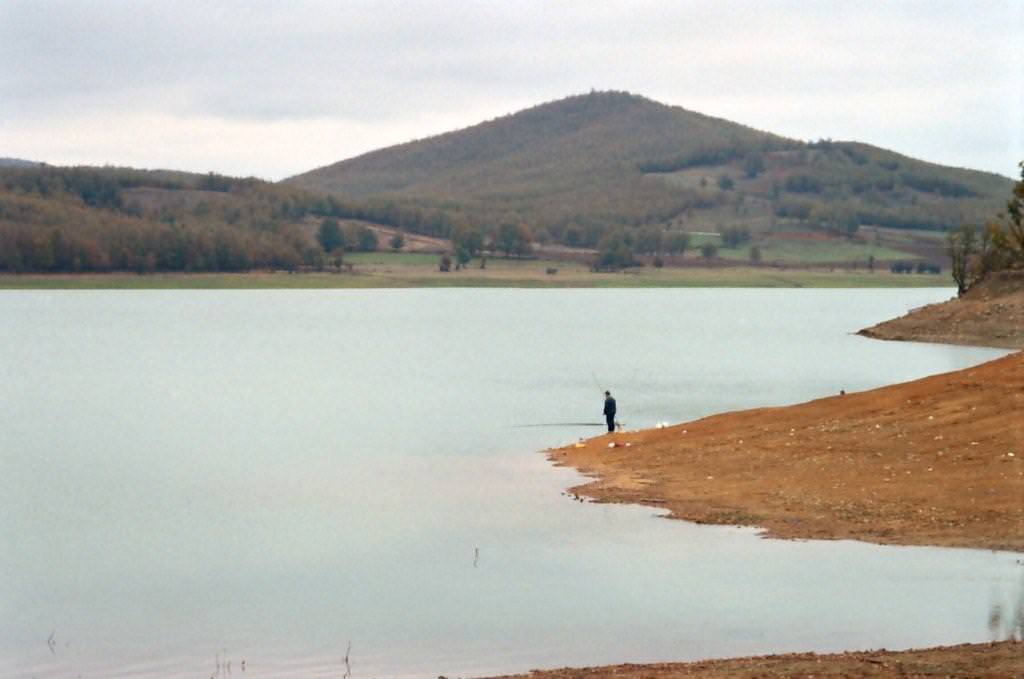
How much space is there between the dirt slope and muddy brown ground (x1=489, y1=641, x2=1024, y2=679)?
7.48 metres

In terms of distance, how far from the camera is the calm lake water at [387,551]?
2027 cm

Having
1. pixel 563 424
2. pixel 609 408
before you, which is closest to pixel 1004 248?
pixel 563 424

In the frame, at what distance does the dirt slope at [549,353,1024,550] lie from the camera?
2614 centimetres

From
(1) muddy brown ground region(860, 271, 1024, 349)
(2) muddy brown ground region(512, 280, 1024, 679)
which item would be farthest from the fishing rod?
(1) muddy brown ground region(860, 271, 1024, 349)

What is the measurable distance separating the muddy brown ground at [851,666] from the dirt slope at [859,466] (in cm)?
748

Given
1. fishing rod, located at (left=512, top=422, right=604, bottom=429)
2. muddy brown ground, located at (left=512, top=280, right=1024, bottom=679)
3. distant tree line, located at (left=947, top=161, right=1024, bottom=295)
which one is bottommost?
fishing rod, located at (left=512, top=422, right=604, bottom=429)

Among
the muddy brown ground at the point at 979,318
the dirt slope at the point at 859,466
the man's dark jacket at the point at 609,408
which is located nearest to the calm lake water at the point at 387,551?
the dirt slope at the point at 859,466

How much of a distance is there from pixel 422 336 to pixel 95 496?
75698 millimetres

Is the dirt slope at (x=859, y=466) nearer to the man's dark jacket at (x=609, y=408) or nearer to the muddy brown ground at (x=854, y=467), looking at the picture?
the muddy brown ground at (x=854, y=467)

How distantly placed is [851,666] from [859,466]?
13.8 metres

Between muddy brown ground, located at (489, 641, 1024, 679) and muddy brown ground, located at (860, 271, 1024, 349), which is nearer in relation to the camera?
muddy brown ground, located at (489, 641, 1024, 679)

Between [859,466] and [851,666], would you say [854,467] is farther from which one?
[851,666]

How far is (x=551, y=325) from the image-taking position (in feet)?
422

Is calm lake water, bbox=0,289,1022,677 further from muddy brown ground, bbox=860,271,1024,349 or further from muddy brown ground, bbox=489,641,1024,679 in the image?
muddy brown ground, bbox=860,271,1024,349
